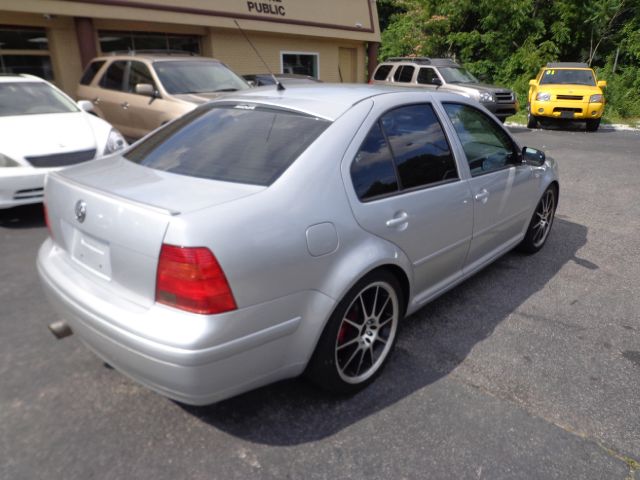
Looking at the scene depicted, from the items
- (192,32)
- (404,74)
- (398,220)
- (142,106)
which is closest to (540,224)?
(398,220)

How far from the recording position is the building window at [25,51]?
1015 centimetres

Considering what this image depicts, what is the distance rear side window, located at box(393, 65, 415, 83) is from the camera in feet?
46.8

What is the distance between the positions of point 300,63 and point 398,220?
15.0 metres

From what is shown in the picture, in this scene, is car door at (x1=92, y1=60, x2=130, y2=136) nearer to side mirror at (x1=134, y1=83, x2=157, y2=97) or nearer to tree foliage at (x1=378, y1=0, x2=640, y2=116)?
side mirror at (x1=134, y1=83, x2=157, y2=97)

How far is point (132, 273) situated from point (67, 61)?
10.9m

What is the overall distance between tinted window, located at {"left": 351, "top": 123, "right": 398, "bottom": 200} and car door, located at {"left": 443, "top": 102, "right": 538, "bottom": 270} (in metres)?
0.80

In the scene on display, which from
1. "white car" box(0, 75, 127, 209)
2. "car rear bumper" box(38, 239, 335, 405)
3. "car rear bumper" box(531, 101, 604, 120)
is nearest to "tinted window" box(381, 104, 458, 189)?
"car rear bumper" box(38, 239, 335, 405)

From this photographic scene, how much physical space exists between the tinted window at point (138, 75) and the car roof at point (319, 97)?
5.03 meters

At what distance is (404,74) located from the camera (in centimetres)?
1440

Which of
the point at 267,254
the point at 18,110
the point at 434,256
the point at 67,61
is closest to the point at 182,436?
the point at 267,254

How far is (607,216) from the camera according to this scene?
591 centimetres

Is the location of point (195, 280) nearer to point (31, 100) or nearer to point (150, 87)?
point (31, 100)

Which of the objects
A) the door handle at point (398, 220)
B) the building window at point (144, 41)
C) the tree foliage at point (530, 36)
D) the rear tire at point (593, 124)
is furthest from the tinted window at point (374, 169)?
the tree foliage at point (530, 36)

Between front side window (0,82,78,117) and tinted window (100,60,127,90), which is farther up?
tinted window (100,60,127,90)
